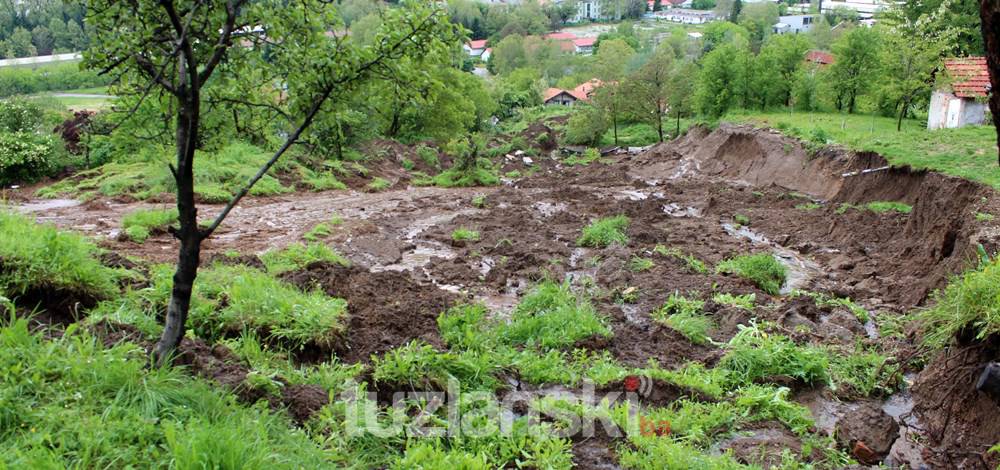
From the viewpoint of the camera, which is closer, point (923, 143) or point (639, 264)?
point (639, 264)

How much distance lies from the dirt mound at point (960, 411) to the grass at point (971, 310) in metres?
0.17

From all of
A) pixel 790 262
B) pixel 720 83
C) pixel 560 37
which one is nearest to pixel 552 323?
pixel 790 262

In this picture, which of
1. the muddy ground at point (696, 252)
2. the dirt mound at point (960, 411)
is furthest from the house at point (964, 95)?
the dirt mound at point (960, 411)

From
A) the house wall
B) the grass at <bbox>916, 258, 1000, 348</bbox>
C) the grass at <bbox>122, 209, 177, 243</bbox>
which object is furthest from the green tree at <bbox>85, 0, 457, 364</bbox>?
the house wall

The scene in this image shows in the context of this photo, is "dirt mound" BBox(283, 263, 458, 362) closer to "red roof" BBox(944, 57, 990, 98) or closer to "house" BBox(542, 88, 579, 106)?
"red roof" BBox(944, 57, 990, 98)

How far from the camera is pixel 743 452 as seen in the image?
6.01 meters

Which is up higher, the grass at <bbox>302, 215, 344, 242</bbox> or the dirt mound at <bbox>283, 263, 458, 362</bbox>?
the dirt mound at <bbox>283, 263, 458, 362</bbox>

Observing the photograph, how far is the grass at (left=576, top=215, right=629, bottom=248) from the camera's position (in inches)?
603

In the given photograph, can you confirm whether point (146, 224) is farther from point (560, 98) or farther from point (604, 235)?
point (560, 98)

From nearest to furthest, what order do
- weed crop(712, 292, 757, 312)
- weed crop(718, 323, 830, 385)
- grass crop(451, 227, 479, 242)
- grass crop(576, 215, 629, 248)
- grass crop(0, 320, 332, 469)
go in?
grass crop(0, 320, 332, 469)
weed crop(718, 323, 830, 385)
weed crop(712, 292, 757, 312)
grass crop(576, 215, 629, 248)
grass crop(451, 227, 479, 242)

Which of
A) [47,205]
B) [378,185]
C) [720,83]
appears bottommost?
[378,185]

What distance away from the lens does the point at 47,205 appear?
55.8ft

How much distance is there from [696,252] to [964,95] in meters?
15.6

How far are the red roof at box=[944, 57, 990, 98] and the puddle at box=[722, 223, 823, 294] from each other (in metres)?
11.6
